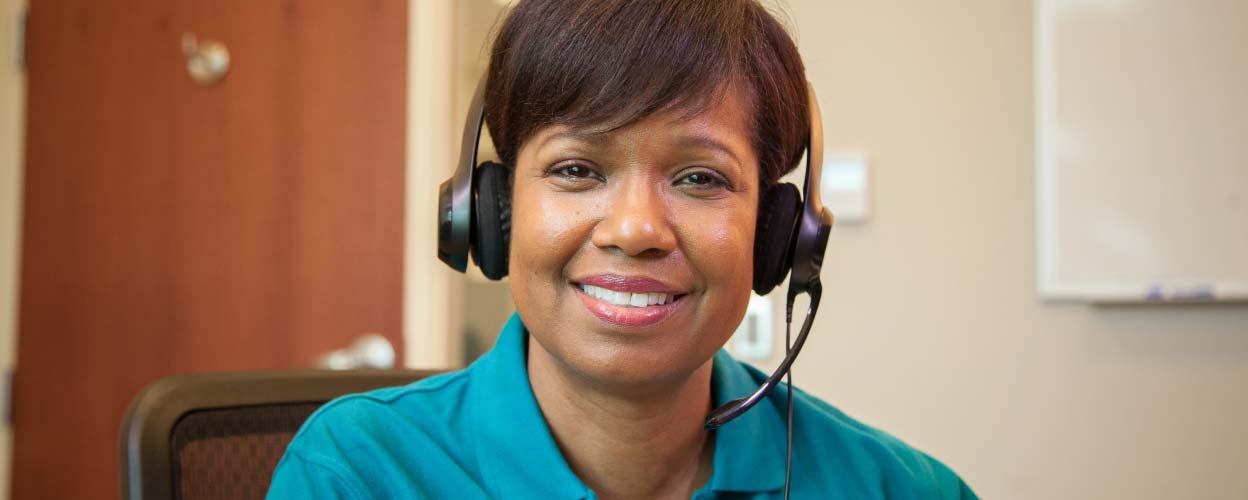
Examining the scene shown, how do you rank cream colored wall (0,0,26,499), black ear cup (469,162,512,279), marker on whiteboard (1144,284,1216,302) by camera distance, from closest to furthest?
black ear cup (469,162,512,279) < marker on whiteboard (1144,284,1216,302) < cream colored wall (0,0,26,499)

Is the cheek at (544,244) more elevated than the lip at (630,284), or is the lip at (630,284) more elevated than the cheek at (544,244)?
the cheek at (544,244)

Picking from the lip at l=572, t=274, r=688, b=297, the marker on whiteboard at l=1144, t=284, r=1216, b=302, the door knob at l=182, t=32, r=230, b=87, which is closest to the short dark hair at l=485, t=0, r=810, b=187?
the lip at l=572, t=274, r=688, b=297

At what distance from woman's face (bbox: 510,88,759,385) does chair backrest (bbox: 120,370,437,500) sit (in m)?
0.28

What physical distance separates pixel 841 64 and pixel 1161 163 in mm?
513

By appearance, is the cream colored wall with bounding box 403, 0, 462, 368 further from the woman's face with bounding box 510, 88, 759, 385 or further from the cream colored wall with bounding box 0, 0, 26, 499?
the woman's face with bounding box 510, 88, 759, 385

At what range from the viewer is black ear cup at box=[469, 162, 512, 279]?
922mm

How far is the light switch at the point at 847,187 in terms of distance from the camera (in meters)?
1.67

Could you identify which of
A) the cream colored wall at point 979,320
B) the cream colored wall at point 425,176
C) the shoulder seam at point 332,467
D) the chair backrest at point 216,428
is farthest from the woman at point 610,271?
the cream colored wall at point 425,176

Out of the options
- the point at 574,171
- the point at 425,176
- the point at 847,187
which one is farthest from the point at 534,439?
the point at 425,176

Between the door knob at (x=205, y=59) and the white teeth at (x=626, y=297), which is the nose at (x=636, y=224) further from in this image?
the door knob at (x=205, y=59)

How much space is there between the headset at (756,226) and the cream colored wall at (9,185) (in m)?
1.46

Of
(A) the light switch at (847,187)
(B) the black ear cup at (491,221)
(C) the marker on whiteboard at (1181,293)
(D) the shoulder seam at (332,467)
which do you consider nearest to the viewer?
(D) the shoulder seam at (332,467)

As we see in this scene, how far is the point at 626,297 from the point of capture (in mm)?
858

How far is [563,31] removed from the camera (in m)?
0.87
